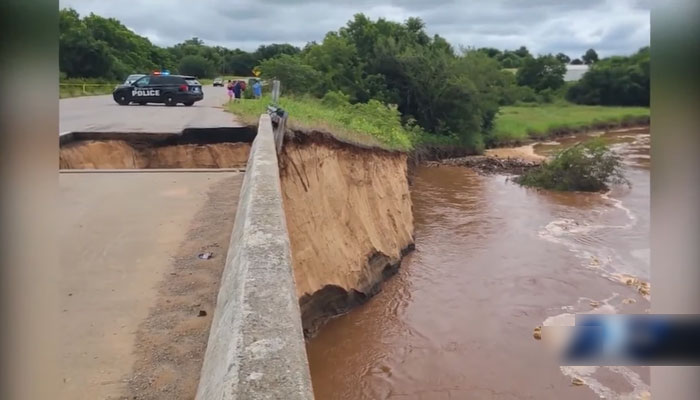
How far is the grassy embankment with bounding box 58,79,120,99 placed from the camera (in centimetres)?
2991

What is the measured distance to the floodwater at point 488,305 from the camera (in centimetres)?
1120

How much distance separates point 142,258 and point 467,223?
750 inches

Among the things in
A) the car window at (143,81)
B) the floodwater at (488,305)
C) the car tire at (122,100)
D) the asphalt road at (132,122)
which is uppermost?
the car window at (143,81)

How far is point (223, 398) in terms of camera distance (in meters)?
1.65

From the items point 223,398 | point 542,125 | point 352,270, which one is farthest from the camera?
point 542,125

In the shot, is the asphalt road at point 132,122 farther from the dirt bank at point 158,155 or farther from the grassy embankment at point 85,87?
the grassy embankment at point 85,87

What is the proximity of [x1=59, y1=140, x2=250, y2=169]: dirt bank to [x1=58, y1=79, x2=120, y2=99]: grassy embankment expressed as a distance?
58.5ft

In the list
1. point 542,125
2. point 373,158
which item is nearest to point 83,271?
point 373,158

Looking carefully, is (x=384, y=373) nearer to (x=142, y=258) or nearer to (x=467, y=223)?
(x=142, y=258)

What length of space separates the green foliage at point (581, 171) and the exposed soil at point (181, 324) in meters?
27.9

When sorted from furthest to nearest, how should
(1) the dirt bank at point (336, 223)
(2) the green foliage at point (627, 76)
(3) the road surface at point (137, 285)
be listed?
(1) the dirt bank at point (336, 223), (3) the road surface at point (137, 285), (2) the green foliage at point (627, 76)

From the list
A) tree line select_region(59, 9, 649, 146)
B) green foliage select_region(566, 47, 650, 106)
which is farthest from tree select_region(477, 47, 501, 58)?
green foliage select_region(566, 47, 650, 106)

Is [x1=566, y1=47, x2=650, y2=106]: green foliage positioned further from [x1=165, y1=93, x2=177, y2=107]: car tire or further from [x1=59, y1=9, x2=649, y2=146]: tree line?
[x1=59, y1=9, x2=649, y2=146]: tree line

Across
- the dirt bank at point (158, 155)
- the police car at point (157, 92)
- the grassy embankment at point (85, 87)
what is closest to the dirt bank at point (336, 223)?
the dirt bank at point (158, 155)
